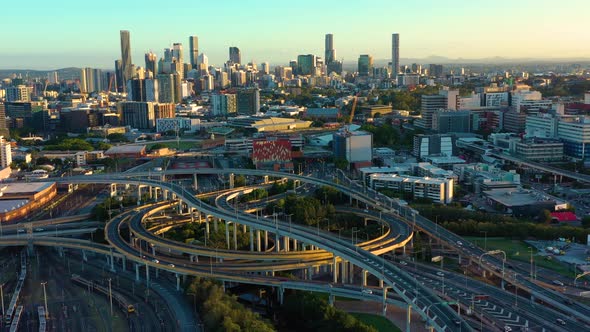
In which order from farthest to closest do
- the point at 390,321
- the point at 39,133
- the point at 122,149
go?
1. the point at 39,133
2. the point at 122,149
3. the point at 390,321

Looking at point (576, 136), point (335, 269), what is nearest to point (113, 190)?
point (335, 269)

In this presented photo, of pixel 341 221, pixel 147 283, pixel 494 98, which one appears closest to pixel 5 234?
pixel 147 283

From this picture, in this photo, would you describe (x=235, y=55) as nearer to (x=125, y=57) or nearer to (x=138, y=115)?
(x=125, y=57)

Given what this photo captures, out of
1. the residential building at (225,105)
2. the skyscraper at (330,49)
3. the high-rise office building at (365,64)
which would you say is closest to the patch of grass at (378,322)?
the residential building at (225,105)

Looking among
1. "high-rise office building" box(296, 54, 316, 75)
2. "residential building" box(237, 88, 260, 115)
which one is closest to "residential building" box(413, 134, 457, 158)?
"residential building" box(237, 88, 260, 115)

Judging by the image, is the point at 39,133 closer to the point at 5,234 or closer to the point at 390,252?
the point at 5,234

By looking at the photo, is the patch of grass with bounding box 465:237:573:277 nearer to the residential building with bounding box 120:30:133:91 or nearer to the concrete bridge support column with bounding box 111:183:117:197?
the concrete bridge support column with bounding box 111:183:117:197

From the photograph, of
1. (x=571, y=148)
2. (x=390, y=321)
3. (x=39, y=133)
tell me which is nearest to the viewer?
(x=390, y=321)
